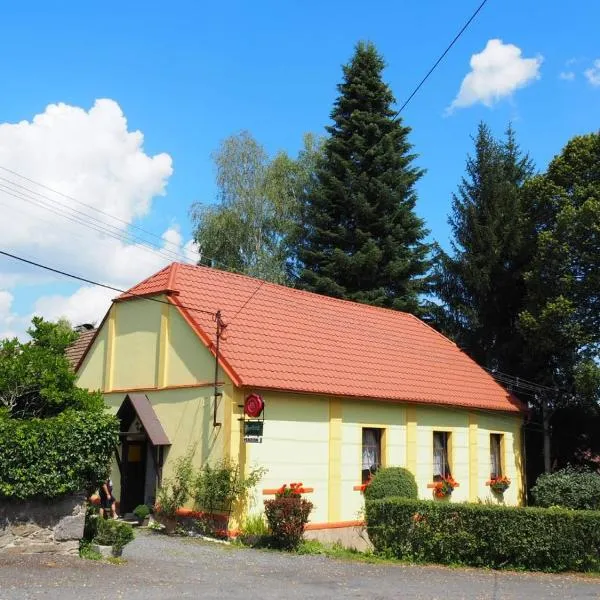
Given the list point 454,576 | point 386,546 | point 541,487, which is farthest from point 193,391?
point 541,487

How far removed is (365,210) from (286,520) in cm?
2205

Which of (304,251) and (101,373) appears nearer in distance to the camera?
(101,373)

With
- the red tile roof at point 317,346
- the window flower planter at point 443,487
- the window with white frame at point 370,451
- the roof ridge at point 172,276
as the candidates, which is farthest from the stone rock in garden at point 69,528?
the window flower planter at point 443,487

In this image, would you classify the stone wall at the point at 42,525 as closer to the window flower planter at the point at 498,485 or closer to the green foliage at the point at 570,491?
the green foliage at the point at 570,491

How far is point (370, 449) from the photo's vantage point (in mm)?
19562

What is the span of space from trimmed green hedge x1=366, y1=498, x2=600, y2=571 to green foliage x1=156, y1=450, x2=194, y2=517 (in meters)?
5.13

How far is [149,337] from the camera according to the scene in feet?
63.7

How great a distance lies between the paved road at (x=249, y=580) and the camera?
10016 millimetres

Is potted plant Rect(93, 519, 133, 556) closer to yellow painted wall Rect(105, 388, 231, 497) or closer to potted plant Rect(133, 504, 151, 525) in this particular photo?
yellow painted wall Rect(105, 388, 231, 497)

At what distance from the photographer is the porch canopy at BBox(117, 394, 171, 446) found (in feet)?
58.2

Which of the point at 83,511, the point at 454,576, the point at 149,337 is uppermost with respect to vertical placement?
the point at 149,337

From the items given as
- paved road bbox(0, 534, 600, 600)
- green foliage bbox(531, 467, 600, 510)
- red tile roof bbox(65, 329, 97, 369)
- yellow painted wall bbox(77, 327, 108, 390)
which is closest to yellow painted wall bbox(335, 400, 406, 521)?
paved road bbox(0, 534, 600, 600)

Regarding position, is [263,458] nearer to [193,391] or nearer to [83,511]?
[193,391]

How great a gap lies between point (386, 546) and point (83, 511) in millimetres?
6171
